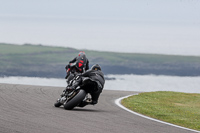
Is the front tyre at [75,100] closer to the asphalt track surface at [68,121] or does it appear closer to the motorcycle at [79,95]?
the motorcycle at [79,95]

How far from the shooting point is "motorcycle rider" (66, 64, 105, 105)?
14968 millimetres

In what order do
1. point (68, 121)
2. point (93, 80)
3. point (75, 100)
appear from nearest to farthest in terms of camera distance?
point (68, 121) < point (75, 100) < point (93, 80)

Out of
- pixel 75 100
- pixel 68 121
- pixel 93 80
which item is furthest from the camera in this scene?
pixel 93 80

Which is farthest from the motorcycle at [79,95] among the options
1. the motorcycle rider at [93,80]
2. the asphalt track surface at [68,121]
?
the asphalt track surface at [68,121]

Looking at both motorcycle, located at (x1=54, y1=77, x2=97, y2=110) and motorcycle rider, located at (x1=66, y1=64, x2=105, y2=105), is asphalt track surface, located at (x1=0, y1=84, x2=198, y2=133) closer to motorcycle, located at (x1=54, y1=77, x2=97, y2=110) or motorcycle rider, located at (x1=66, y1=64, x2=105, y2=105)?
motorcycle, located at (x1=54, y1=77, x2=97, y2=110)

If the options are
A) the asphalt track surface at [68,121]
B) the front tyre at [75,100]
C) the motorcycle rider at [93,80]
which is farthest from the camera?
the motorcycle rider at [93,80]

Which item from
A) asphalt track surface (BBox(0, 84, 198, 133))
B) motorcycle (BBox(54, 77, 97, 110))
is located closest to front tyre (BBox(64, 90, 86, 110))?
motorcycle (BBox(54, 77, 97, 110))

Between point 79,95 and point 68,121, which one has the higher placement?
point 79,95

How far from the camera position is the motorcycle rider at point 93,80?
49.1 feet

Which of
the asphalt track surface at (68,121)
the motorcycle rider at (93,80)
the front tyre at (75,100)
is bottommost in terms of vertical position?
the asphalt track surface at (68,121)

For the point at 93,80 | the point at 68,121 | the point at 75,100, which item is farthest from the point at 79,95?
the point at 68,121

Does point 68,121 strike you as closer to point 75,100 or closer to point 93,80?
point 75,100

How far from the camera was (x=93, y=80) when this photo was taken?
15.0 m

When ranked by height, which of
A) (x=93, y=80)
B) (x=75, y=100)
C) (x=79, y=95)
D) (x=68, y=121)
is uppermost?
(x=93, y=80)
